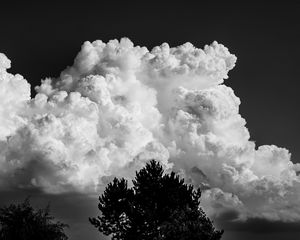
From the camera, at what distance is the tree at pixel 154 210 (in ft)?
187

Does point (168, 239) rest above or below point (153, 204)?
below

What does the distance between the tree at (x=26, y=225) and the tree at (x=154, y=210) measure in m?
11.5

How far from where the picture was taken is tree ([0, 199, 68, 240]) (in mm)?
53438

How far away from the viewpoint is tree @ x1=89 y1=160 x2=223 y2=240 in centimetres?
5691

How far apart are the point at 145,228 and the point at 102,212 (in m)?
7.66

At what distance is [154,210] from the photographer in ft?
206

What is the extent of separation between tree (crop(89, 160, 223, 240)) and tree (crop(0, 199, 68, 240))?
11549 mm

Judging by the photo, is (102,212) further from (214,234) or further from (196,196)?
(214,234)

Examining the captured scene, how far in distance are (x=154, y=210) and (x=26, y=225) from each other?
16.7 metres

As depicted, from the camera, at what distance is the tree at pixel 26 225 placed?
53.4m

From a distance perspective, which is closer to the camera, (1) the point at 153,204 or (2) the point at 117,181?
(1) the point at 153,204

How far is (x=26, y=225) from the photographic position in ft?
178

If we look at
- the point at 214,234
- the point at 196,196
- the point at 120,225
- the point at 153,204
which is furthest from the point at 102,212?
the point at 214,234

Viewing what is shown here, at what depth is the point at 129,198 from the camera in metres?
66.5
